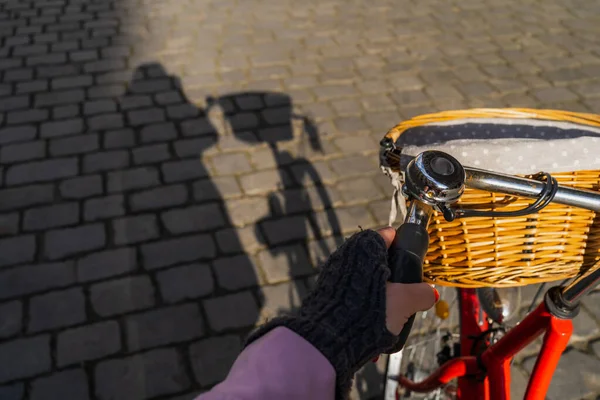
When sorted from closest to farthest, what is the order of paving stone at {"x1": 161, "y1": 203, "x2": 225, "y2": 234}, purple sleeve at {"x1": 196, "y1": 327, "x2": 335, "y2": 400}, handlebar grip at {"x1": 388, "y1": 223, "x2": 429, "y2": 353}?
purple sleeve at {"x1": 196, "y1": 327, "x2": 335, "y2": 400} < handlebar grip at {"x1": 388, "y1": 223, "x2": 429, "y2": 353} < paving stone at {"x1": 161, "y1": 203, "x2": 225, "y2": 234}

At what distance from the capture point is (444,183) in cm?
105

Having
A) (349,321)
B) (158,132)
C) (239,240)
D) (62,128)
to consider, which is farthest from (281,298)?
(62,128)

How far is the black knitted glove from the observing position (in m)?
0.95

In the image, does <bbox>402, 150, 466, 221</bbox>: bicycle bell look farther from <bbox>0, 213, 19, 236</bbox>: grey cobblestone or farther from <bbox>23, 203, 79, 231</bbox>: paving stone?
<bbox>0, 213, 19, 236</bbox>: grey cobblestone

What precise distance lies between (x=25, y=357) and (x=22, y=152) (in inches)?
71.1

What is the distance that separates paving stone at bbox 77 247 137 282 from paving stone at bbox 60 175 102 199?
589 millimetres

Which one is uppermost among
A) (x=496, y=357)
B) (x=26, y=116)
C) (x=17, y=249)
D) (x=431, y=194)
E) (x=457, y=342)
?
(x=431, y=194)

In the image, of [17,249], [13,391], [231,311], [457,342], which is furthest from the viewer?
[17,249]

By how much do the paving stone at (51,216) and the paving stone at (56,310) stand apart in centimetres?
57

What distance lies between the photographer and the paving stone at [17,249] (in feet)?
10.3

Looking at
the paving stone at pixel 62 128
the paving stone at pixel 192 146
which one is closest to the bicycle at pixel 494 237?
the paving stone at pixel 192 146

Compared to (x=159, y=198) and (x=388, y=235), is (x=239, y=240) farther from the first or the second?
(x=388, y=235)

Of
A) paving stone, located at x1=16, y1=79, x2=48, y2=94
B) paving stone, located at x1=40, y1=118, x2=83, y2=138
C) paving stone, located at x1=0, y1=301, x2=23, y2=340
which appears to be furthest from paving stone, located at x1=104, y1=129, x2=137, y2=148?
paving stone, located at x1=0, y1=301, x2=23, y2=340

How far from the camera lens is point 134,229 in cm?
336
